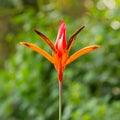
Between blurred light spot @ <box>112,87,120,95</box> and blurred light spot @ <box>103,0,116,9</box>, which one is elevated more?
blurred light spot @ <box>103,0,116,9</box>

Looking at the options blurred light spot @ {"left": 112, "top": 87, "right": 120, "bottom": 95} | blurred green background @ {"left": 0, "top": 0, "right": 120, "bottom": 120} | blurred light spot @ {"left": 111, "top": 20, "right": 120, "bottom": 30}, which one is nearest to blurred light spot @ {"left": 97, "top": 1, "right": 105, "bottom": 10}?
blurred green background @ {"left": 0, "top": 0, "right": 120, "bottom": 120}

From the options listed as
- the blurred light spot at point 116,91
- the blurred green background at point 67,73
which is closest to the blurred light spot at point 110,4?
the blurred green background at point 67,73

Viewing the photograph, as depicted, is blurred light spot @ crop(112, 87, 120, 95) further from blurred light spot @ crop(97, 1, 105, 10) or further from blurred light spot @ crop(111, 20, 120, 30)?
blurred light spot @ crop(97, 1, 105, 10)

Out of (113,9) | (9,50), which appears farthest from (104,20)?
(9,50)

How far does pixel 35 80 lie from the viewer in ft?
6.95

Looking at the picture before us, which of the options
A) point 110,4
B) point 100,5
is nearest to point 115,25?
point 110,4

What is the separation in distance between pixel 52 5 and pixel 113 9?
1.65 feet

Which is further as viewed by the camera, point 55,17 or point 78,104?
point 55,17

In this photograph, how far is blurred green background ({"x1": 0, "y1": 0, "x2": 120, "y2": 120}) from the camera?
1.82 metres

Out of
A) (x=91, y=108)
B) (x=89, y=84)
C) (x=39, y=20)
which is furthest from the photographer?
(x=39, y=20)

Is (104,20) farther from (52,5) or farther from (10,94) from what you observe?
(10,94)

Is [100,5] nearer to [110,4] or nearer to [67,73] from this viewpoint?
[110,4]

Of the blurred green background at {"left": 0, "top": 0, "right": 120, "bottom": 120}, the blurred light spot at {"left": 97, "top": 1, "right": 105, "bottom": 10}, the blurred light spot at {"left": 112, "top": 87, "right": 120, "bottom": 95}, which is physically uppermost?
the blurred light spot at {"left": 97, "top": 1, "right": 105, "bottom": 10}

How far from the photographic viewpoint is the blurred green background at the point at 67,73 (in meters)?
1.82
